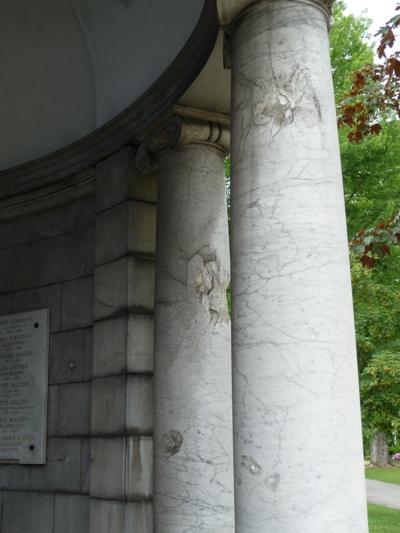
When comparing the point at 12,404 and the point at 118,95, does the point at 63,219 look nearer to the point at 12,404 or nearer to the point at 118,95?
the point at 118,95

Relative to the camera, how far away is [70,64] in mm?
9797

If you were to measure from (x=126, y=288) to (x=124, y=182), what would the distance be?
4.18 ft

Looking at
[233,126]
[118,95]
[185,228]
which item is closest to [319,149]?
[233,126]

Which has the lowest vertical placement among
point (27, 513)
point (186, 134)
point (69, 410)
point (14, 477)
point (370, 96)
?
point (27, 513)

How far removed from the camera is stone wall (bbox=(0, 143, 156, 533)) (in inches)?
298

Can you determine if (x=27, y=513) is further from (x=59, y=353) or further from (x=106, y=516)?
(x=59, y=353)

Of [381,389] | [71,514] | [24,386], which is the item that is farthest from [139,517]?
[381,389]

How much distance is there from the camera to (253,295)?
458cm

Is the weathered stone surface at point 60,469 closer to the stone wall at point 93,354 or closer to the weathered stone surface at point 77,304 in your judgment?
the stone wall at point 93,354

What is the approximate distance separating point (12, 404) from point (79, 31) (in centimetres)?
495

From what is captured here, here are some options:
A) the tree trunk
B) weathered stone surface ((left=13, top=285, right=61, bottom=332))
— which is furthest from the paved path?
weathered stone surface ((left=13, top=285, right=61, bottom=332))

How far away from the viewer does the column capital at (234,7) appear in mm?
5173

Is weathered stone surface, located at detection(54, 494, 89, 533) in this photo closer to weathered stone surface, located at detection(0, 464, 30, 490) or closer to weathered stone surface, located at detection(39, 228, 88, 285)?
weathered stone surface, located at detection(0, 464, 30, 490)

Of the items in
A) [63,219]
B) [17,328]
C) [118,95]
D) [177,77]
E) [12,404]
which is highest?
[118,95]
